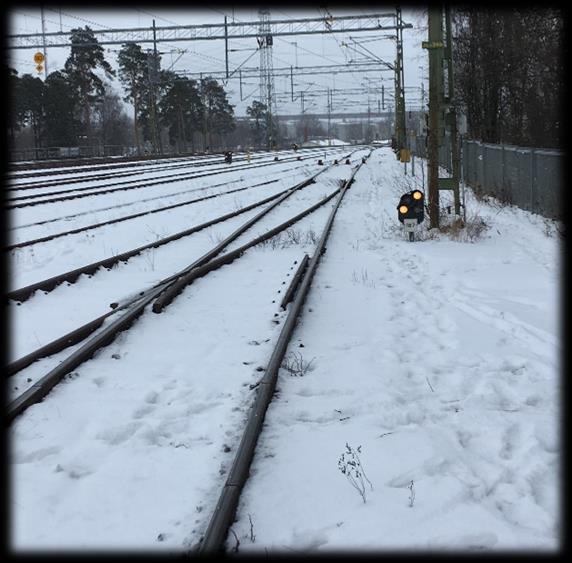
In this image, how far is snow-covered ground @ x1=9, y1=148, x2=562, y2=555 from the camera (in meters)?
3.34

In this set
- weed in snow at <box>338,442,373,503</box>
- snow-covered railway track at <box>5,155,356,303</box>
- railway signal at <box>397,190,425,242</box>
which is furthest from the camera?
railway signal at <box>397,190,425,242</box>

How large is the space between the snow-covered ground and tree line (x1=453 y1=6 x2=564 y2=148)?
582 inches

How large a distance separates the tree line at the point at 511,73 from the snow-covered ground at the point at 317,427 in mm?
14793

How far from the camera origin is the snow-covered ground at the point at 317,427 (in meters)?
3.34

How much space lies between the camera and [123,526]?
11.0 feet

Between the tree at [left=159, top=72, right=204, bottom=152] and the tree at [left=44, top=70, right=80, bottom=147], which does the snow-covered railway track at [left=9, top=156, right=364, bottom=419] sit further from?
the tree at [left=159, top=72, right=204, bottom=152]

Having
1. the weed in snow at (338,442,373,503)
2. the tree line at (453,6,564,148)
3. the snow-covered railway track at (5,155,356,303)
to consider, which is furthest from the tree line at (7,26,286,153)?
the weed in snow at (338,442,373,503)

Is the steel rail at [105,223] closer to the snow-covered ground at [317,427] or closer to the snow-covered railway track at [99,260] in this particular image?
the snow-covered railway track at [99,260]

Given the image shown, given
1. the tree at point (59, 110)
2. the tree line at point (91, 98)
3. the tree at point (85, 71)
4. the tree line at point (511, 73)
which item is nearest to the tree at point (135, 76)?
the tree line at point (91, 98)

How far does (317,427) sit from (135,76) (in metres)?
76.8

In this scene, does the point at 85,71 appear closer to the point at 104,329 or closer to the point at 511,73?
the point at 511,73

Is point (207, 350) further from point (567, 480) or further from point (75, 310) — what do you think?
point (567, 480)

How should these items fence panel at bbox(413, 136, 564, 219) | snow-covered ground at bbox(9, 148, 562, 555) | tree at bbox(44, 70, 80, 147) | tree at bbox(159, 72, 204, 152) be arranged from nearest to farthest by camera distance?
1. snow-covered ground at bbox(9, 148, 562, 555)
2. fence panel at bbox(413, 136, 564, 219)
3. tree at bbox(44, 70, 80, 147)
4. tree at bbox(159, 72, 204, 152)

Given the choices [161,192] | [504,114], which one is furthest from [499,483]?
[504,114]
